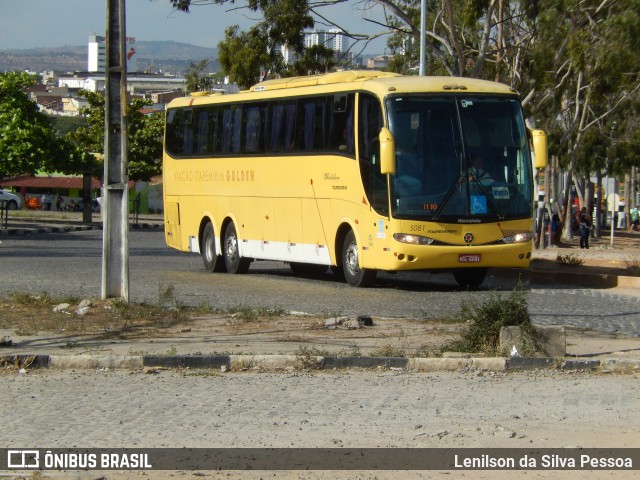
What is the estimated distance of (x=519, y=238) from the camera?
2072 centimetres

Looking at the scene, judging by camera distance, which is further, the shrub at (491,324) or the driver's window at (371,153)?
the driver's window at (371,153)

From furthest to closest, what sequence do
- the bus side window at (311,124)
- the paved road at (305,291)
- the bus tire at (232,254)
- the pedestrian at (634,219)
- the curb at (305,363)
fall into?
1. the pedestrian at (634,219)
2. the bus tire at (232,254)
3. the bus side window at (311,124)
4. the paved road at (305,291)
5. the curb at (305,363)

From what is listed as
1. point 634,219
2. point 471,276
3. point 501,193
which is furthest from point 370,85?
point 634,219

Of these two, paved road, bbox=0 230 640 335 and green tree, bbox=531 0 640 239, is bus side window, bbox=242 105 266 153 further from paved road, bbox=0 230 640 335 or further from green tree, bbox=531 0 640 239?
green tree, bbox=531 0 640 239

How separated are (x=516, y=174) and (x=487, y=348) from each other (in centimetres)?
896

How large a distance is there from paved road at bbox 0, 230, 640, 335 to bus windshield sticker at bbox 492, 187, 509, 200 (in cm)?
172

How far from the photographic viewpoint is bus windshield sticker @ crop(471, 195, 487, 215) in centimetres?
2017

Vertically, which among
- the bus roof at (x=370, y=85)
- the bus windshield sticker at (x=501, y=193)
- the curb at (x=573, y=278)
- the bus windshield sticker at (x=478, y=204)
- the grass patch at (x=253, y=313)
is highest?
the bus roof at (x=370, y=85)

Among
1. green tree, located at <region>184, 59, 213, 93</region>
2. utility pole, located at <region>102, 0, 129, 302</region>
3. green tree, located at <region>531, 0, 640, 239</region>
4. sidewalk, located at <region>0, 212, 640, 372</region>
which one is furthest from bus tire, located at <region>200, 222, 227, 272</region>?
green tree, located at <region>184, 59, 213, 93</region>

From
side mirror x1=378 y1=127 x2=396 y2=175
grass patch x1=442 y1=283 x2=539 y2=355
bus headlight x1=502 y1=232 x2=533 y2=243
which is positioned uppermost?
side mirror x1=378 y1=127 x2=396 y2=175

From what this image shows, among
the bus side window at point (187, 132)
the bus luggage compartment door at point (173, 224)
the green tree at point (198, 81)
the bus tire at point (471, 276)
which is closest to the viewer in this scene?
the bus tire at point (471, 276)

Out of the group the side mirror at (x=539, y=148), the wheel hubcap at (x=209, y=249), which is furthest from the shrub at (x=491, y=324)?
the wheel hubcap at (x=209, y=249)

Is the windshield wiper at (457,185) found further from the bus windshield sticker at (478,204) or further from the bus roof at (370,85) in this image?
the bus roof at (370,85)

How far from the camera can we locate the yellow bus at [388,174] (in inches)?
790
